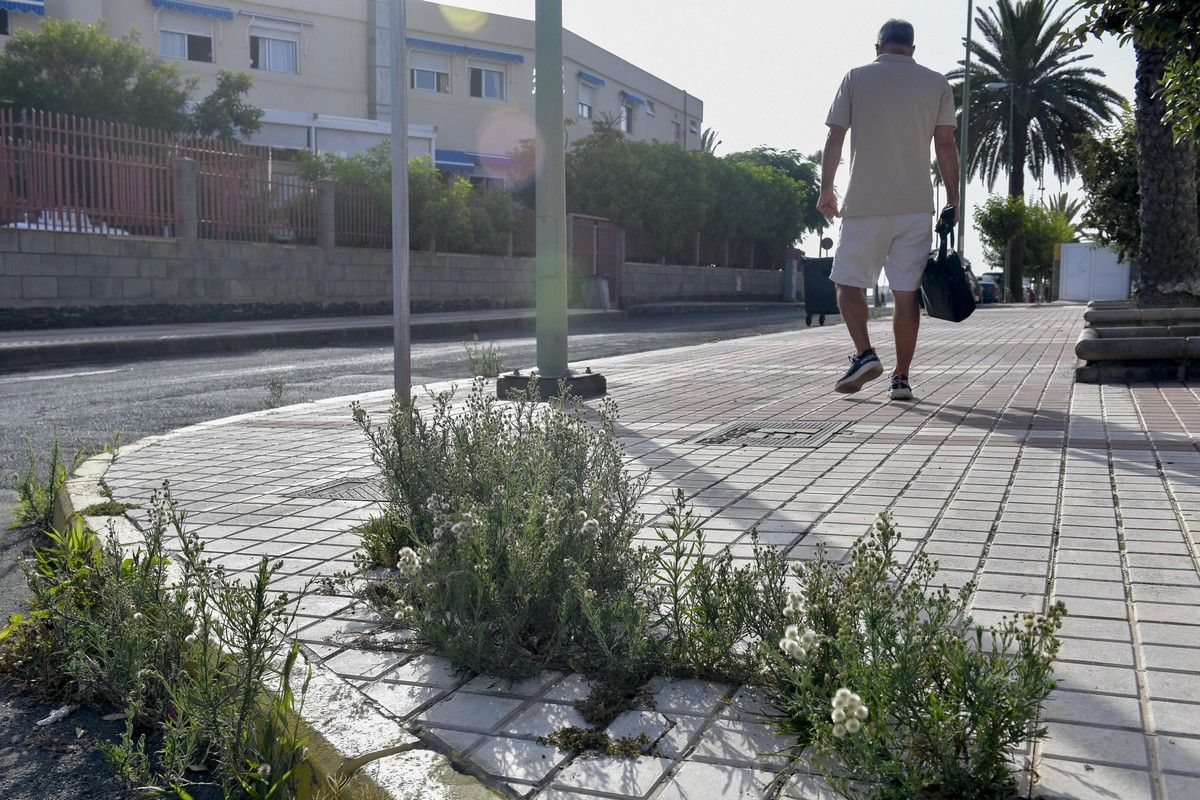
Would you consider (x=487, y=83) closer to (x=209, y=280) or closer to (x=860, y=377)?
(x=209, y=280)

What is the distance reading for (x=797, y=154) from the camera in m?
62.5

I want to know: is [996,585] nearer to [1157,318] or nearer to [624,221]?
[1157,318]

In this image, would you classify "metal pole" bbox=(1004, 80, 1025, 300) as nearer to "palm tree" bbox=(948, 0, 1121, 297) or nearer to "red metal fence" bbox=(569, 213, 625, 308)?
"palm tree" bbox=(948, 0, 1121, 297)

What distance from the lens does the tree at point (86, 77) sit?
2877cm

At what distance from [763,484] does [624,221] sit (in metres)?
30.3

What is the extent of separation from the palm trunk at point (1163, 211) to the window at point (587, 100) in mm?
38787

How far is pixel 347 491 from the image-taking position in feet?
16.2

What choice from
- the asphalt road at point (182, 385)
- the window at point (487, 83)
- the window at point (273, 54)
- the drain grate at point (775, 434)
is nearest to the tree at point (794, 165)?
the window at point (487, 83)

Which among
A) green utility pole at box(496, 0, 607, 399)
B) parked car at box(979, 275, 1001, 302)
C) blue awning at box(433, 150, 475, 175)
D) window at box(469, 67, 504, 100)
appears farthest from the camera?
parked car at box(979, 275, 1001, 302)

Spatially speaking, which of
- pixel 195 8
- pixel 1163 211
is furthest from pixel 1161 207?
pixel 195 8

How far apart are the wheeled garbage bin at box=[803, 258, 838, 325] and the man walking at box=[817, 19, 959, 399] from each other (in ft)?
44.5

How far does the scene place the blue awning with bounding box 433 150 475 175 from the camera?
40.6 meters

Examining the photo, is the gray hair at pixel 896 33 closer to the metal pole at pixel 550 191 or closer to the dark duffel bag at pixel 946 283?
the dark duffel bag at pixel 946 283

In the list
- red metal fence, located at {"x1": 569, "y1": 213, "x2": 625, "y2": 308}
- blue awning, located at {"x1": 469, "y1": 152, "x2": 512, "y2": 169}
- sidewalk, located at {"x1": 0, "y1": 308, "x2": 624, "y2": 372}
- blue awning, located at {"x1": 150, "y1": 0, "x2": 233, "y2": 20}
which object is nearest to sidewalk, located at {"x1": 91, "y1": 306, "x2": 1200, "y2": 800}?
sidewalk, located at {"x1": 0, "y1": 308, "x2": 624, "y2": 372}
